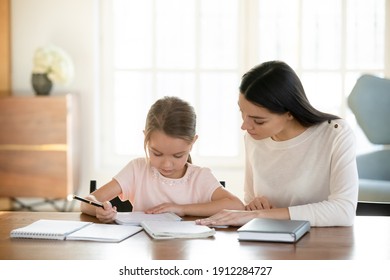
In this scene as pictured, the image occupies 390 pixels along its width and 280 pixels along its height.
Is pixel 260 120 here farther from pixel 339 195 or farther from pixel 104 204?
pixel 104 204

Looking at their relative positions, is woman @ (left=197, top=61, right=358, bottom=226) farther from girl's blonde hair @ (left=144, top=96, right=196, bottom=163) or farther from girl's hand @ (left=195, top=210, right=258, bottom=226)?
girl's blonde hair @ (left=144, top=96, right=196, bottom=163)

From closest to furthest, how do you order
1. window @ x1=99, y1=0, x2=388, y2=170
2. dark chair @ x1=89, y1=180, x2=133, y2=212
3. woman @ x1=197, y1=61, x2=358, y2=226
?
woman @ x1=197, y1=61, x2=358, y2=226 < dark chair @ x1=89, y1=180, x2=133, y2=212 < window @ x1=99, y1=0, x2=388, y2=170

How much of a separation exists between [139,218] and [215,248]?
1.62 feet

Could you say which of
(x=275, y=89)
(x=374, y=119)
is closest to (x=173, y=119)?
(x=275, y=89)

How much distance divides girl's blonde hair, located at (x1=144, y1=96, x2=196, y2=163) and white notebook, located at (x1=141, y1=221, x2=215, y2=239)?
40 cm

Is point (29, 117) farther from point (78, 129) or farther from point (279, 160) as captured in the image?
point (279, 160)

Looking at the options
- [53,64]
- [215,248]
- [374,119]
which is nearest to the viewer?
[215,248]

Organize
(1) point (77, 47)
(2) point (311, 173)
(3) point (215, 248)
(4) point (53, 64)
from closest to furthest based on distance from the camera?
1. (3) point (215, 248)
2. (2) point (311, 173)
3. (4) point (53, 64)
4. (1) point (77, 47)

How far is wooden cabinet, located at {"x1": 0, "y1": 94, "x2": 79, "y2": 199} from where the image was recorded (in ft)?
21.1

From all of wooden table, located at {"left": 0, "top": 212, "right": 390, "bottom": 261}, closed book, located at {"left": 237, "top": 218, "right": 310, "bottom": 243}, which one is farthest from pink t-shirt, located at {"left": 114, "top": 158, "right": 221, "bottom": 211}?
closed book, located at {"left": 237, "top": 218, "right": 310, "bottom": 243}

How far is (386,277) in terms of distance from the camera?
2.12m

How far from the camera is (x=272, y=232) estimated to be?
237 centimetres

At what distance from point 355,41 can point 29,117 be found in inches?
108

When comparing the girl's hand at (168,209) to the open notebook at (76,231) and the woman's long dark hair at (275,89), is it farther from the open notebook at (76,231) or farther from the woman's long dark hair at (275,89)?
the woman's long dark hair at (275,89)
